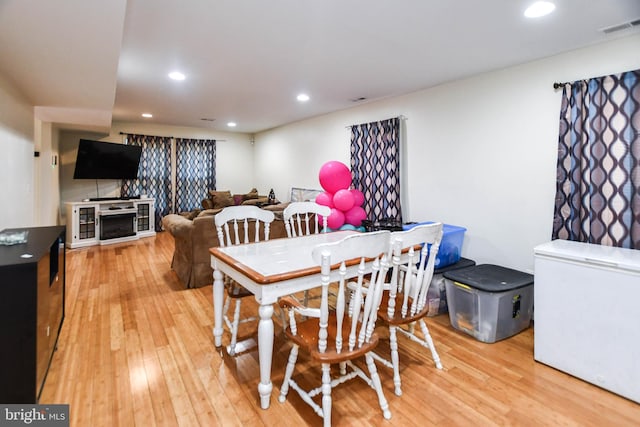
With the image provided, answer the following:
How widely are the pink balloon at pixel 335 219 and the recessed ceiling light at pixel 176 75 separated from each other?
Result: 241 cm

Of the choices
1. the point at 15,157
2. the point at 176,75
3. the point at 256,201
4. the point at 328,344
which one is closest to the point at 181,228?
the point at 15,157

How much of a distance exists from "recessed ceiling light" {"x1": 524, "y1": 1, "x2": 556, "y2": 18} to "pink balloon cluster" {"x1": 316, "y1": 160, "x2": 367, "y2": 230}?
2699 mm

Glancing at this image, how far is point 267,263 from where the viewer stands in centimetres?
198

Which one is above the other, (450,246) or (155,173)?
(155,173)

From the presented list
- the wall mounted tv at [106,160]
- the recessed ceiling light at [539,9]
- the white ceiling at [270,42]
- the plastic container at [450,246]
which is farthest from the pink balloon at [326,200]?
the wall mounted tv at [106,160]

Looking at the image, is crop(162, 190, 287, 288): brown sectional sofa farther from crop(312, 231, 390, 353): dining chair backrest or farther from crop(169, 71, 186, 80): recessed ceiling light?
crop(312, 231, 390, 353): dining chair backrest

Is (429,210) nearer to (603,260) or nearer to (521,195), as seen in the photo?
(521,195)

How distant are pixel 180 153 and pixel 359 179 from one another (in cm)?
473

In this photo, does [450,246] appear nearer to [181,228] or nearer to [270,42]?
[270,42]

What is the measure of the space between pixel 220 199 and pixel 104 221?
7.51 ft

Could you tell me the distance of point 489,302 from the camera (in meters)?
2.50

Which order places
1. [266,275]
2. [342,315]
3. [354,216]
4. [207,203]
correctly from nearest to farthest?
1. [342,315]
2. [266,275]
3. [354,216]
4. [207,203]

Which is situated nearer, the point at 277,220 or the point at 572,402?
the point at 572,402

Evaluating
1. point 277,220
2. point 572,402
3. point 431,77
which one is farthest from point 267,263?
point 431,77
